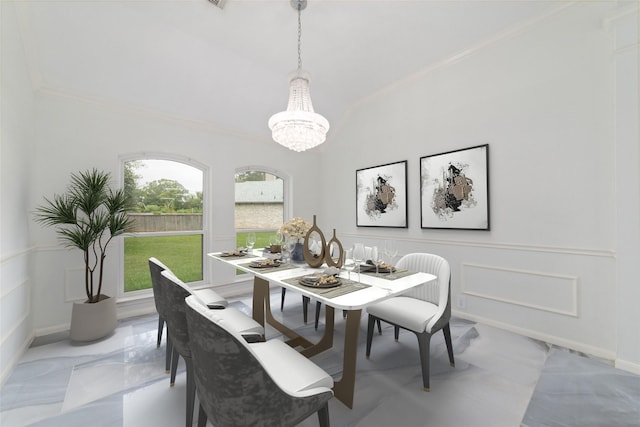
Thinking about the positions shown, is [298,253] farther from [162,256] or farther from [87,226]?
[162,256]

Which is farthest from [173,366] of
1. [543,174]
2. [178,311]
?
[543,174]

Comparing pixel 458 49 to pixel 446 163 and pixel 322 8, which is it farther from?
pixel 322 8

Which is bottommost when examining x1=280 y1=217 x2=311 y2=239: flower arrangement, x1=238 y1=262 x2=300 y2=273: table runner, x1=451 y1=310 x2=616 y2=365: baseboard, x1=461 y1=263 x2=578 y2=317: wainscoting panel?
x1=451 y1=310 x2=616 y2=365: baseboard

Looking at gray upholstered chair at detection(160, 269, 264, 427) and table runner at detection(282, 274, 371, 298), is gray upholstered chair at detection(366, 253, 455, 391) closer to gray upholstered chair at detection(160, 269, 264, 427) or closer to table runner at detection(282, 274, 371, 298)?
table runner at detection(282, 274, 371, 298)

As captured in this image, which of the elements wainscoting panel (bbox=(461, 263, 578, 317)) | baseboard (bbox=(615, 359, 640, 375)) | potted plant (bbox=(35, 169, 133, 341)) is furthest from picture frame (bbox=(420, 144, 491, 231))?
potted plant (bbox=(35, 169, 133, 341))

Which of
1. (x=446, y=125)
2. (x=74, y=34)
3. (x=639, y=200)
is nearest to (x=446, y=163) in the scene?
(x=446, y=125)

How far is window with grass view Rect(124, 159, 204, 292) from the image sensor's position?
350cm

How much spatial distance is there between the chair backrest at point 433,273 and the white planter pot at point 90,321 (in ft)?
10.1

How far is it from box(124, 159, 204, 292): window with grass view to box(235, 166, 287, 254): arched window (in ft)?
2.09

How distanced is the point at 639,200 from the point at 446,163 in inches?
65.1

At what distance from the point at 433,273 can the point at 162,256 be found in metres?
3.56

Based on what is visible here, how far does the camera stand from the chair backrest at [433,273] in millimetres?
2104

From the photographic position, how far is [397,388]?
195 centimetres

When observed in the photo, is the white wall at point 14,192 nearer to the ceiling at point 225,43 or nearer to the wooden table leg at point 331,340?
the ceiling at point 225,43
